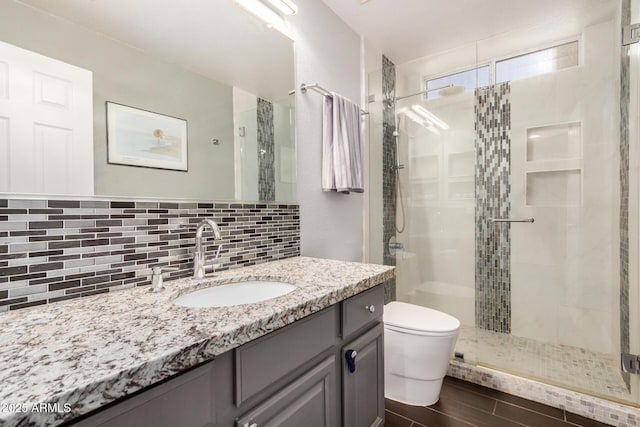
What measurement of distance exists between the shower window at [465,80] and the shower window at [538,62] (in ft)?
0.37

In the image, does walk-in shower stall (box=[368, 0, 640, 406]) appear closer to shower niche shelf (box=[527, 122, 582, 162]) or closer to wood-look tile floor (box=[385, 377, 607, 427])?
shower niche shelf (box=[527, 122, 582, 162])

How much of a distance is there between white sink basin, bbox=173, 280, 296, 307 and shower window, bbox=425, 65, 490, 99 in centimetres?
211

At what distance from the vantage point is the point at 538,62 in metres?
2.27

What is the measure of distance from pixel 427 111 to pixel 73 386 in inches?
106

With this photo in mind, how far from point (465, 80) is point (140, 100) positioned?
2.36 m

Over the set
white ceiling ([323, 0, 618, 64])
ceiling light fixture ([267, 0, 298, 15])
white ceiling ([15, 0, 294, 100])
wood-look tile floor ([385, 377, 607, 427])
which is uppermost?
white ceiling ([323, 0, 618, 64])

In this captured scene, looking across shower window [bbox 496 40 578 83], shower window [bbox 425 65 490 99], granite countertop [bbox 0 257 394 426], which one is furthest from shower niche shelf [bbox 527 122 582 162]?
granite countertop [bbox 0 257 394 426]

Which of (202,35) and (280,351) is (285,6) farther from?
(280,351)

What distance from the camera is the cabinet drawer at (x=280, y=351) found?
0.69 m

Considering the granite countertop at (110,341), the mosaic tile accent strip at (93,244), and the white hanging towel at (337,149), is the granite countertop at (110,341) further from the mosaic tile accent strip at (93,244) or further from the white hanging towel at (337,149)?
the white hanging towel at (337,149)

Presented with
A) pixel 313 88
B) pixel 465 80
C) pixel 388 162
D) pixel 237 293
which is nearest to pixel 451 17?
pixel 465 80

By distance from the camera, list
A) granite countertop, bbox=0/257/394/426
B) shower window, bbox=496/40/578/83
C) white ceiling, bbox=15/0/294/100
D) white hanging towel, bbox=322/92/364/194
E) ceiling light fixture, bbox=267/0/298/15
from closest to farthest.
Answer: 1. granite countertop, bbox=0/257/394/426
2. white ceiling, bbox=15/0/294/100
3. ceiling light fixture, bbox=267/0/298/15
4. white hanging towel, bbox=322/92/364/194
5. shower window, bbox=496/40/578/83

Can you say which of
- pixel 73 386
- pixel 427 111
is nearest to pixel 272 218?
pixel 73 386

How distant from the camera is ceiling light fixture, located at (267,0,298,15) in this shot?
55.8 inches
